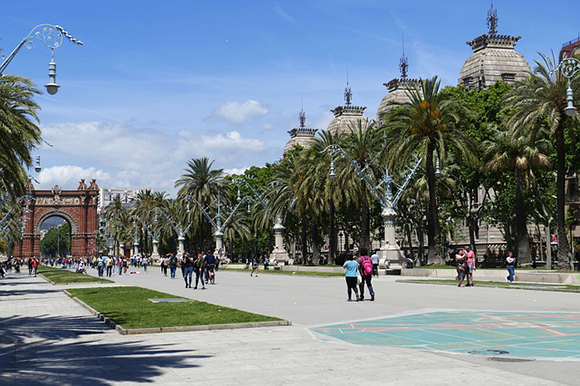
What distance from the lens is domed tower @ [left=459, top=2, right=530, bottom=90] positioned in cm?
7975

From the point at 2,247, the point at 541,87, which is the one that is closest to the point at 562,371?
the point at 541,87

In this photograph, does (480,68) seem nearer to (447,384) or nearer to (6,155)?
(6,155)

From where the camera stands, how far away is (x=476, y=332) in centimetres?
1250

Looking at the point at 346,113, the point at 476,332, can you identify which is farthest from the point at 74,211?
the point at 476,332

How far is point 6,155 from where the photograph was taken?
1105 inches

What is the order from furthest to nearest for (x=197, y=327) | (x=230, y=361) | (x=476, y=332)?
(x=197, y=327), (x=476, y=332), (x=230, y=361)

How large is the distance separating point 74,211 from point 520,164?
415 feet

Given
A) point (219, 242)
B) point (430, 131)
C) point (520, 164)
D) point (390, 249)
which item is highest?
point (430, 131)

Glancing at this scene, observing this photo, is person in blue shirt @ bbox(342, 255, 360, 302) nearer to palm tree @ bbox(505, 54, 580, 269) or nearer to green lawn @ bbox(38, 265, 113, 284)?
palm tree @ bbox(505, 54, 580, 269)

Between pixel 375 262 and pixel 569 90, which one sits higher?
pixel 569 90

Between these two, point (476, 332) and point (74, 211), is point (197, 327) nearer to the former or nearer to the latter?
point (476, 332)

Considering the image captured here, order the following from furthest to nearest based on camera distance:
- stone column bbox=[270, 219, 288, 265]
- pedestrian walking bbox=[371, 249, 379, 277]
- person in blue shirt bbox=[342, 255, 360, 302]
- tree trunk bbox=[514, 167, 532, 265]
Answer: stone column bbox=[270, 219, 288, 265], tree trunk bbox=[514, 167, 532, 265], pedestrian walking bbox=[371, 249, 379, 277], person in blue shirt bbox=[342, 255, 360, 302]

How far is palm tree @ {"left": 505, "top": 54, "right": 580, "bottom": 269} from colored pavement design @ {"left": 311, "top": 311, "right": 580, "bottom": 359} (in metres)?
20.1

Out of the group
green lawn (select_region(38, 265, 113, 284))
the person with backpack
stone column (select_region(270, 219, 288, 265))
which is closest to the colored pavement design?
the person with backpack
